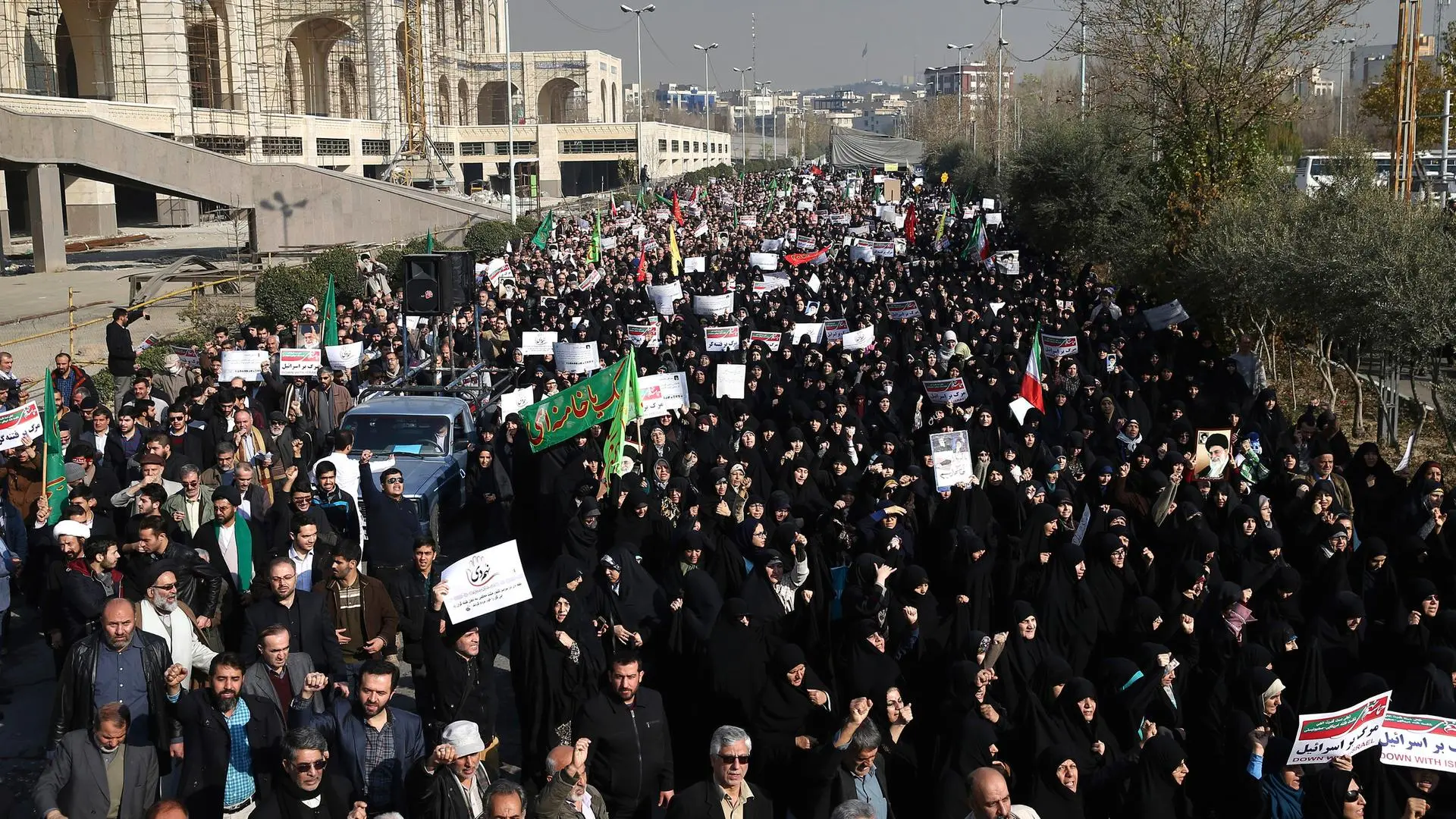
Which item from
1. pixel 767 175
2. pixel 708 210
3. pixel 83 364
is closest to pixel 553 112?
pixel 767 175

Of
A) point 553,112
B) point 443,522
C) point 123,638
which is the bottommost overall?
point 443,522

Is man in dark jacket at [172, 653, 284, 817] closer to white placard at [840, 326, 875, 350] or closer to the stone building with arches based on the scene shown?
white placard at [840, 326, 875, 350]

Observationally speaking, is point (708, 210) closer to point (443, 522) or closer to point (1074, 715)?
point (443, 522)

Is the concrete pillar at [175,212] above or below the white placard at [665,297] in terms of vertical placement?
above

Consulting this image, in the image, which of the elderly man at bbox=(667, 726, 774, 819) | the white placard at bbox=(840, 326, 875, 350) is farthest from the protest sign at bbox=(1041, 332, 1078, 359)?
the elderly man at bbox=(667, 726, 774, 819)

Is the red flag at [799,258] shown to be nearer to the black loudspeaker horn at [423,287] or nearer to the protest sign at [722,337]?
the protest sign at [722,337]

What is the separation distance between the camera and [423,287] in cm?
1634

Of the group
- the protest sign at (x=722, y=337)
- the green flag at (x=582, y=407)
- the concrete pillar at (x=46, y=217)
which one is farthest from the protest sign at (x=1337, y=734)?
the concrete pillar at (x=46, y=217)

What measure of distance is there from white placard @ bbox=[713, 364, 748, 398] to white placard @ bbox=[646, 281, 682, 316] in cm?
679

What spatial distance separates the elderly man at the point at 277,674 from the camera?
6.07 meters

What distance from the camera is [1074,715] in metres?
6.15

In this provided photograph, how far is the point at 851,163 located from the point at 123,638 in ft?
281

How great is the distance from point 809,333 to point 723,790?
44.5 ft

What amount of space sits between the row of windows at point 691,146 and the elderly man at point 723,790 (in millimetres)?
86928
